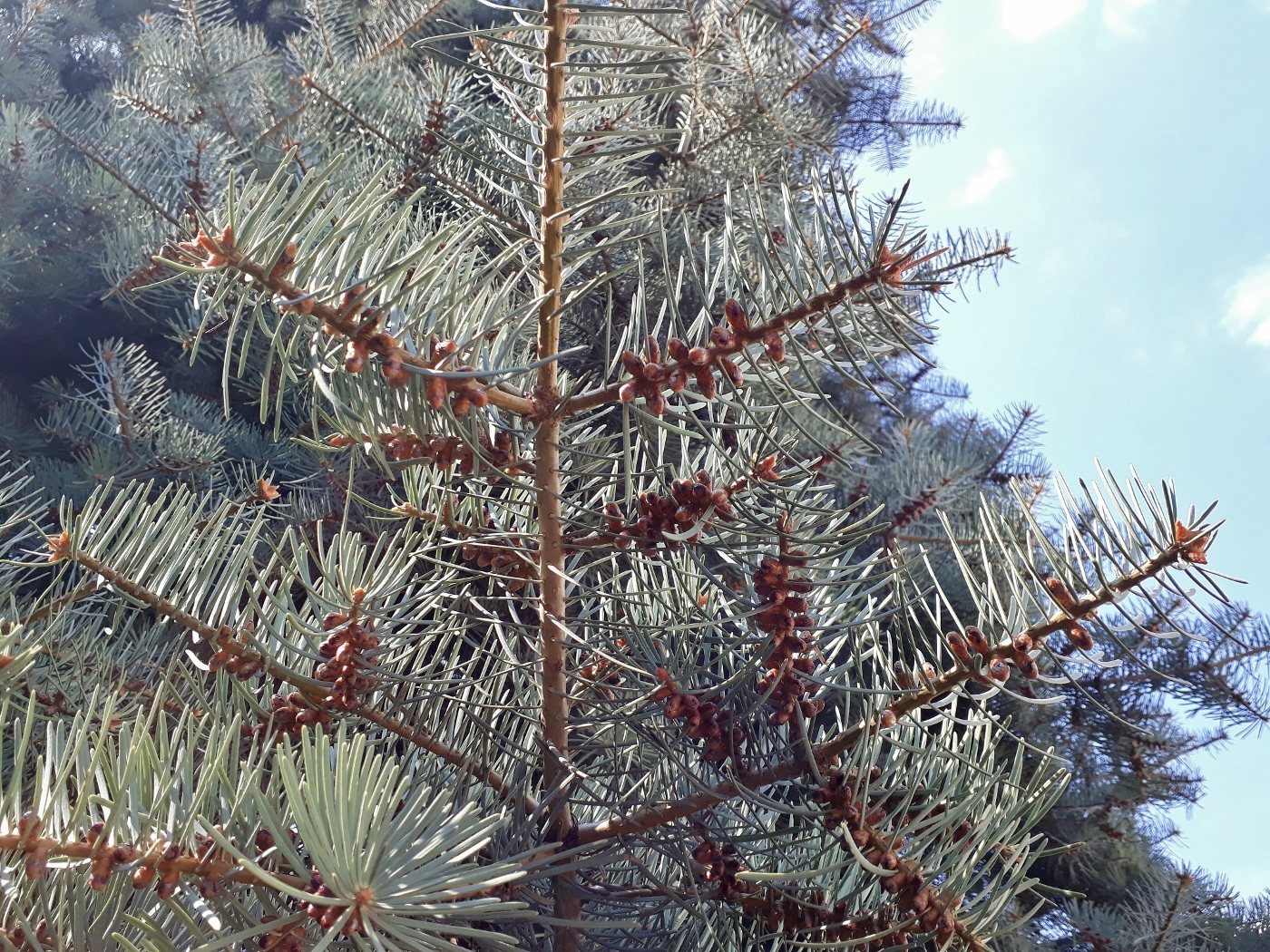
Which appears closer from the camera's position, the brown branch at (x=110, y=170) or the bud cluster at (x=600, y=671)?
the bud cluster at (x=600, y=671)

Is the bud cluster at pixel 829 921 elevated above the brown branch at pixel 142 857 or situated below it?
above

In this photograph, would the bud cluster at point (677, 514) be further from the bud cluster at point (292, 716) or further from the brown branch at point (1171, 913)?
the brown branch at point (1171, 913)

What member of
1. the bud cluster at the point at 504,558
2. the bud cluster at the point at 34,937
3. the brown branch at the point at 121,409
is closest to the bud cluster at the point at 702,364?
the bud cluster at the point at 504,558

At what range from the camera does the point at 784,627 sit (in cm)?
32

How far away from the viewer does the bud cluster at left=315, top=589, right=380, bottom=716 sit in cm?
34

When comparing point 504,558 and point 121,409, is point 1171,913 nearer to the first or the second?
point 504,558

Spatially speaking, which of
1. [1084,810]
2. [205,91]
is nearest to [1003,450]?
[1084,810]

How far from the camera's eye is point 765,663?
33 cm

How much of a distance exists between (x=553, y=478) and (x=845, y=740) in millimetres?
149

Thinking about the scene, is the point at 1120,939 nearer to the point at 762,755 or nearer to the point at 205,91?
the point at 762,755

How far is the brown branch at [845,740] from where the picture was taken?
29 cm

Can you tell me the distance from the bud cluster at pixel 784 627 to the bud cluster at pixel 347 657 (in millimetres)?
151

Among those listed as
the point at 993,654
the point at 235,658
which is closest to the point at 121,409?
the point at 235,658

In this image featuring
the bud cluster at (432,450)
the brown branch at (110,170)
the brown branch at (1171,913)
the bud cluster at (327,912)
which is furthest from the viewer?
the brown branch at (110,170)
